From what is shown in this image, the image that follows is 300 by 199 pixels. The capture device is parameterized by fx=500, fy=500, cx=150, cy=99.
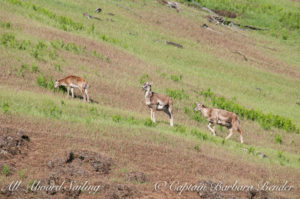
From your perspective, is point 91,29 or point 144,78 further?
point 91,29

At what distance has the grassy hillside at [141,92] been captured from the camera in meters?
18.6

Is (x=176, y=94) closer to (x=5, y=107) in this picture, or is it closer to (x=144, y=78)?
(x=144, y=78)

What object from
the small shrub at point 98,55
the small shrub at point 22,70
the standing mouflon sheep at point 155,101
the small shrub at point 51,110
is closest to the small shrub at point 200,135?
the standing mouflon sheep at point 155,101

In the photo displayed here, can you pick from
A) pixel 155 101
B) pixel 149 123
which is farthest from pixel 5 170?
pixel 155 101

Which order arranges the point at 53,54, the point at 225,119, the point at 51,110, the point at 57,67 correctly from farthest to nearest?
1. the point at 53,54
2. the point at 57,67
3. the point at 225,119
4. the point at 51,110

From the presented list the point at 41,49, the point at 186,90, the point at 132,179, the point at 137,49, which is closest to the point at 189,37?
the point at 137,49

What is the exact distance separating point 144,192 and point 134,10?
4344 centimetres

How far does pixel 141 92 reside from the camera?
1220 inches

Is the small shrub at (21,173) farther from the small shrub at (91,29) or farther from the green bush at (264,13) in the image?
the green bush at (264,13)

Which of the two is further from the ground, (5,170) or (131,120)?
(131,120)

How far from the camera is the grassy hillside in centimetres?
1858

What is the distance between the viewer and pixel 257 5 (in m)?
80.8

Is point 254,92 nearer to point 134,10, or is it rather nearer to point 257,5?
point 134,10

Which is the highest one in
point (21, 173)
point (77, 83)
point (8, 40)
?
point (8, 40)
